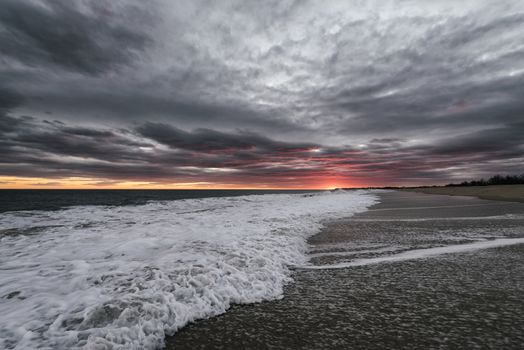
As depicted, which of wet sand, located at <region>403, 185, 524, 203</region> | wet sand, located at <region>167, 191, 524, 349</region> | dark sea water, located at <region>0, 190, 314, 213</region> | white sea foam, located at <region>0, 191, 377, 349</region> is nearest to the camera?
wet sand, located at <region>167, 191, 524, 349</region>

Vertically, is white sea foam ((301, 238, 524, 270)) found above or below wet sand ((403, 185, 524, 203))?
below

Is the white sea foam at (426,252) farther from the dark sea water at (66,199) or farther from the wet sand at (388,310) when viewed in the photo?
the dark sea water at (66,199)

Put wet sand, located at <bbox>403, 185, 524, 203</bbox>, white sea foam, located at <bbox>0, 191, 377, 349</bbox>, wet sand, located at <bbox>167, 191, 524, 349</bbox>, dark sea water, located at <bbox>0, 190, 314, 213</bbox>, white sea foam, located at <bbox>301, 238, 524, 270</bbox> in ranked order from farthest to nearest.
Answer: dark sea water, located at <bbox>0, 190, 314, 213</bbox> < wet sand, located at <bbox>403, 185, 524, 203</bbox> < white sea foam, located at <bbox>301, 238, 524, 270</bbox> < white sea foam, located at <bbox>0, 191, 377, 349</bbox> < wet sand, located at <bbox>167, 191, 524, 349</bbox>

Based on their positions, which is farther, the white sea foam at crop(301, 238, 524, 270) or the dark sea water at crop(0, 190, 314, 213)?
the dark sea water at crop(0, 190, 314, 213)

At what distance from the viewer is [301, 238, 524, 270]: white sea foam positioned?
19.9 ft

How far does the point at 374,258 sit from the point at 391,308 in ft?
9.23

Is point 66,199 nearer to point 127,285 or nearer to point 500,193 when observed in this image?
point 127,285

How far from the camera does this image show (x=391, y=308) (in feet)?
12.4

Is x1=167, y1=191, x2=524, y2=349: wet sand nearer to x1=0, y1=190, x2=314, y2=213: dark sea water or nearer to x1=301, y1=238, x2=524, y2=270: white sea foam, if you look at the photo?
x1=301, y1=238, x2=524, y2=270: white sea foam

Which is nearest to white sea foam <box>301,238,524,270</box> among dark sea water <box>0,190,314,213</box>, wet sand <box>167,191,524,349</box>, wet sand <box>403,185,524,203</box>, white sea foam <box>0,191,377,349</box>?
wet sand <box>167,191,524,349</box>

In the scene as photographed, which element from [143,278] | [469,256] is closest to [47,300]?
[143,278]

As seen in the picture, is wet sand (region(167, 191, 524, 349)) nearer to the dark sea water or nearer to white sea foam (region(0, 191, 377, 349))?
white sea foam (region(0, 191, 377, 349))

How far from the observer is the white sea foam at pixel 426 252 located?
6.06m

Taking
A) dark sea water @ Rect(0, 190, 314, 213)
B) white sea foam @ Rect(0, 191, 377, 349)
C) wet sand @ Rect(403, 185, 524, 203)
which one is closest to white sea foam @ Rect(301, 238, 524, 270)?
white sea foam @ Rect(0, 191, 377, 349)
